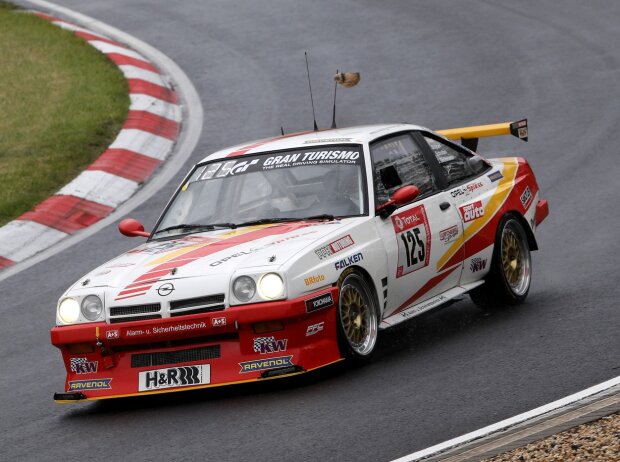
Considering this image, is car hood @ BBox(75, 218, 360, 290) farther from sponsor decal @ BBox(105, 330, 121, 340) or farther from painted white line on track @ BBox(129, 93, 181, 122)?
painted white line on track @ BBox(129, 93, 181, 122)

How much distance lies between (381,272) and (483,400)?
1.47m

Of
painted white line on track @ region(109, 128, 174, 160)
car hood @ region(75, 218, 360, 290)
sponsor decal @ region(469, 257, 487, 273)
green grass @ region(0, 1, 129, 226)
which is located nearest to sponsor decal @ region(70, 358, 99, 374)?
car hood @ region(75, 218, 360, 290)

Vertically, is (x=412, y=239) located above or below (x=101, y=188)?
above

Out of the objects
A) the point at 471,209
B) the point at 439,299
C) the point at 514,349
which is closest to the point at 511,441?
the point at 514,349

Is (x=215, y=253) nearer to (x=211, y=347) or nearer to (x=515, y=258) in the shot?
(x=211, y=347)

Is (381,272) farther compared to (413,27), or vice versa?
(413,27)

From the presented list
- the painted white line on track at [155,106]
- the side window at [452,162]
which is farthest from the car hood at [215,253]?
the painted white line on track at [155,106]

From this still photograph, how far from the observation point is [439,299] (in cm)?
890

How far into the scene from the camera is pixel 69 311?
780 centimetres

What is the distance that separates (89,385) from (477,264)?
2.90 metres

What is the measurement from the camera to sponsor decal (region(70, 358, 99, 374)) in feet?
25.2

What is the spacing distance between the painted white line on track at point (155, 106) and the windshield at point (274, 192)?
750cm

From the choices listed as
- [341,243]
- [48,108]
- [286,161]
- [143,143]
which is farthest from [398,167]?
[48,108]

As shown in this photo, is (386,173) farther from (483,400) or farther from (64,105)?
(64,105)
